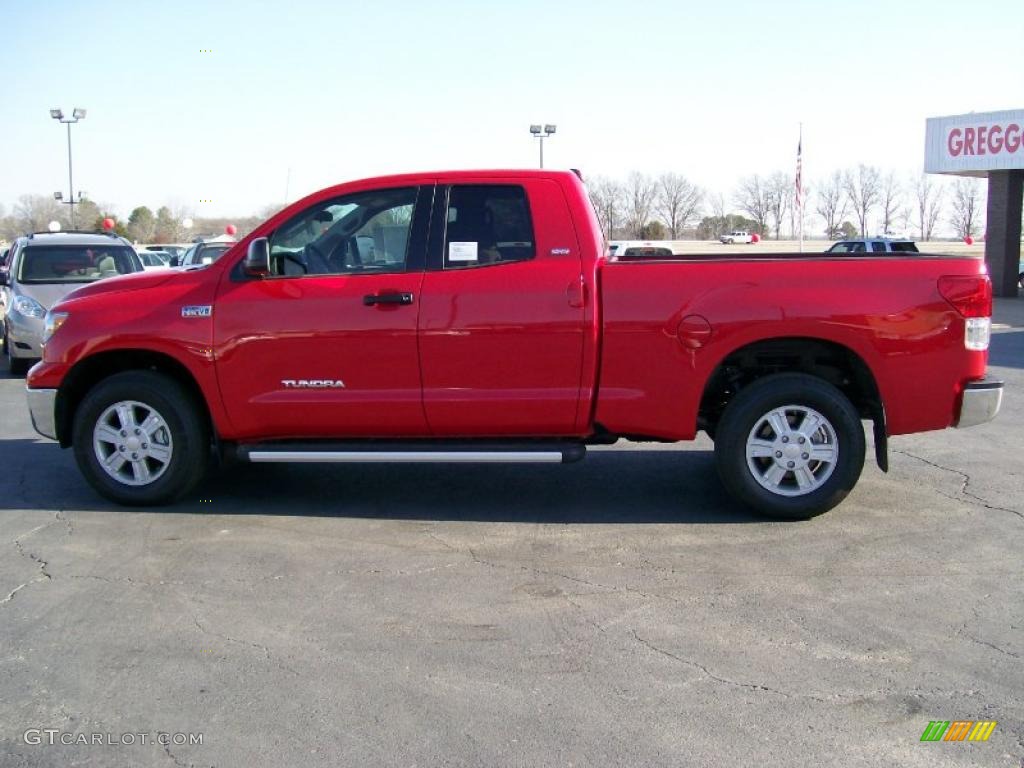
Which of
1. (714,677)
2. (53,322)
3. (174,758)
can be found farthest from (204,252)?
(714,677)

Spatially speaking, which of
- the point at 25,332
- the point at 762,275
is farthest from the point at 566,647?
the point at 25,332

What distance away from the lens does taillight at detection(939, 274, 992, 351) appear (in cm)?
598

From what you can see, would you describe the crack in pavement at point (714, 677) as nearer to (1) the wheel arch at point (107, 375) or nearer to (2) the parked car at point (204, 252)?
(1) the wheel arch at point (107, 375)

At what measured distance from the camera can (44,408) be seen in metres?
6.65

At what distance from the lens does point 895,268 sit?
6.02 metres

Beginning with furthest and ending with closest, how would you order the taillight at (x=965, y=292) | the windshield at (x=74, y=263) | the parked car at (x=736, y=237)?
1. the parked car at (x=736, y=237)
2. the windshield at (x=74, y=263)
3. the taillight at (x=965, y=292)

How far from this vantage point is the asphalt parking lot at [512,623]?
3.68 metres

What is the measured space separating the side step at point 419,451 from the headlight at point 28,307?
310 inches

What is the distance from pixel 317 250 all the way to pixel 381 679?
10.4ft

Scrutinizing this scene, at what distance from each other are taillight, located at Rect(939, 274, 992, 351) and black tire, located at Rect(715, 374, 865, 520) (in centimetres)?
83

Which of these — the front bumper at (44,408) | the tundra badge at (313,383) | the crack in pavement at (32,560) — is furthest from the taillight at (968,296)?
the front bumper at (44,408)

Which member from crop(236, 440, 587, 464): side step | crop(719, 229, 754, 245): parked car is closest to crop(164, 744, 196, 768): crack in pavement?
crop(236, 440, 587, 464): side step

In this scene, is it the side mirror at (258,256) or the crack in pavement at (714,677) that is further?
the side mirror at (258,256)

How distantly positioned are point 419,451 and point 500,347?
81cm
